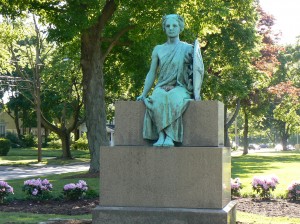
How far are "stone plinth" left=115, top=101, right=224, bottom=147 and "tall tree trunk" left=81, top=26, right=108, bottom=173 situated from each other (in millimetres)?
12821

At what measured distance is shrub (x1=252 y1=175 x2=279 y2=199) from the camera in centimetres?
1427

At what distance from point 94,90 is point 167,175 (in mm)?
13394

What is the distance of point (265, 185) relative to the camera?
14.3m

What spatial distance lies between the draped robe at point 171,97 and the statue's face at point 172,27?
7.8 inches

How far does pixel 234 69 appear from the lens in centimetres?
3353

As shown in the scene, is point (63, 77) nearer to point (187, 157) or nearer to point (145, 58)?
point (145, 58)

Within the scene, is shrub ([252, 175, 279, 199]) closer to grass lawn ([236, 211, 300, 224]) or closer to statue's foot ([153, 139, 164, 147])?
grass lawn ([236, 211, 300, 224])

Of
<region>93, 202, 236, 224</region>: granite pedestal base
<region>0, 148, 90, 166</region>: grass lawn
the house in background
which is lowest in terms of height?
<region>0, 148, 90, 166</region>: grass lawn

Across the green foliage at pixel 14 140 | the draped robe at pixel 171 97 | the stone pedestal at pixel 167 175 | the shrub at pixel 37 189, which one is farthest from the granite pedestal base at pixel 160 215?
the green foliage at pixel 14 140

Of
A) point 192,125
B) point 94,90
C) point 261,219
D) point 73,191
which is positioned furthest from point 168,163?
point 94,90

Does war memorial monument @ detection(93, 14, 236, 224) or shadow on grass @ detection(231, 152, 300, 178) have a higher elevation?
war memorial monument @ detection(93, 14, 236, 224)

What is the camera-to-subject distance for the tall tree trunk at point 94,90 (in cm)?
2158

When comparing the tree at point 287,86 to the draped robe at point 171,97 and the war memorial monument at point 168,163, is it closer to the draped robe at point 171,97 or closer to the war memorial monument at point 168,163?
the draped robe at point 171,97

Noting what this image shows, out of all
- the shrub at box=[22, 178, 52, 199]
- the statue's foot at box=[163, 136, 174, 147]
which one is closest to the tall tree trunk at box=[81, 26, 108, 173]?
the shrub at box=[22, 178, 52, 199]
